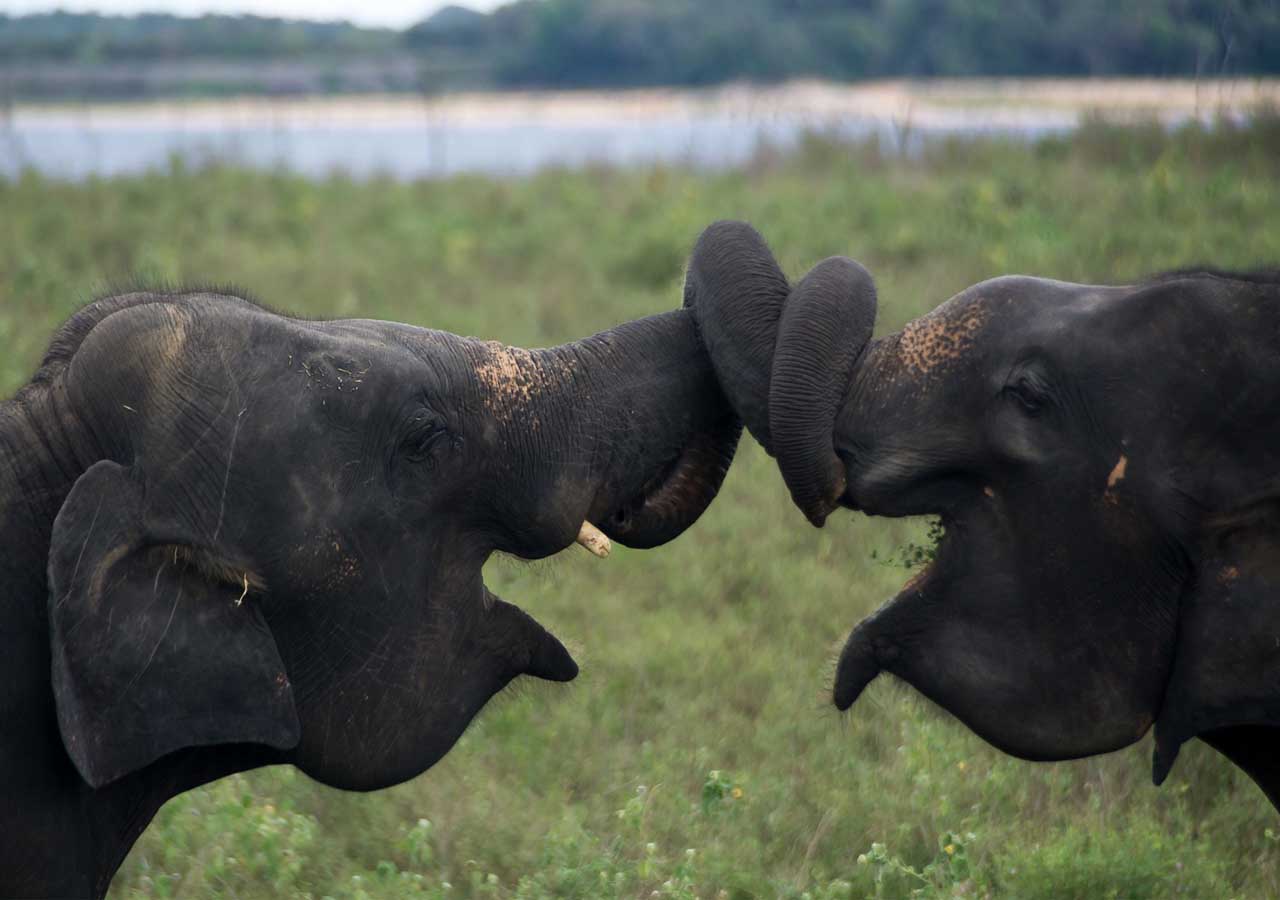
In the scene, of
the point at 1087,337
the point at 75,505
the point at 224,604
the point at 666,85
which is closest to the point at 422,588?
the point at 224,604

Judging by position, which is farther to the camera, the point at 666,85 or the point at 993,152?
the point at 666,85

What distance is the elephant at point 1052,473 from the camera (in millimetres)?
3127

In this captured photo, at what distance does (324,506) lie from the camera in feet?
10.5

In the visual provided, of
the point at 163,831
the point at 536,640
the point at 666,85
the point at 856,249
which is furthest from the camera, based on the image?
the point at 666,85

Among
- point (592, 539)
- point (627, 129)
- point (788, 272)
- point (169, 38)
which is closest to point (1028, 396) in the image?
point (592, 539)

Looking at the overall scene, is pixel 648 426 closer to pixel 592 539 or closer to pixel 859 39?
pixel 592 539

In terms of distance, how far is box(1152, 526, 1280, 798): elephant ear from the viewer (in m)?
3.09

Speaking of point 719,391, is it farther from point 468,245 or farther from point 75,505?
point 468,245

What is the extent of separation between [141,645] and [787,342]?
1.43 metres

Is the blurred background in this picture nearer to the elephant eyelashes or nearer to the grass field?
the grass field

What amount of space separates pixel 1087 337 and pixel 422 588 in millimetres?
1442

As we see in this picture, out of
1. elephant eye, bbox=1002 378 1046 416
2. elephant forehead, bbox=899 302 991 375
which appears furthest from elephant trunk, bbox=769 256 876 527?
elephant eye, bbox=1002 378 1046 416

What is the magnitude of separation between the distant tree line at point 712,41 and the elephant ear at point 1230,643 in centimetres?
716

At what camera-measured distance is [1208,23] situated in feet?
34.4
